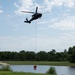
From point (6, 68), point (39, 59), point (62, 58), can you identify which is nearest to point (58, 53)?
point (62, 58)

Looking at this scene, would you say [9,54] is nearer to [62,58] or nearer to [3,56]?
[3,56]

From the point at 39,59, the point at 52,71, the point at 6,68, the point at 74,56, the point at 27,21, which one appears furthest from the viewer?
the point at 39,59

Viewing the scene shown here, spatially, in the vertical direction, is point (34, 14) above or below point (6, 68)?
above

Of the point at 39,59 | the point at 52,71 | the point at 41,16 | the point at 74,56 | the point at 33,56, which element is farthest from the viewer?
the point at 33,56

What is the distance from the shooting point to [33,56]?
496ft

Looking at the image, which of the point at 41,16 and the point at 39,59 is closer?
the point at 41,16

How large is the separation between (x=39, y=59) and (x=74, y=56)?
2296 centimetres

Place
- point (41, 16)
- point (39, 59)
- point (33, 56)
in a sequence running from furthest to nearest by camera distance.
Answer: point (33, 56) → point (39, 59) → point (41, 16)

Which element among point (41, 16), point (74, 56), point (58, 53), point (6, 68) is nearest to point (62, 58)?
point (58, 53)

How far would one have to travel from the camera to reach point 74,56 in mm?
124125

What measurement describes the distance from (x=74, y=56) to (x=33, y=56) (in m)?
32.3

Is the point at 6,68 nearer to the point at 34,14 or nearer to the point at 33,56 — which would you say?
the point at 34,14

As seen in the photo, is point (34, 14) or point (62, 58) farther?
point (62, 58)

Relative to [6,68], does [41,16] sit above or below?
above
